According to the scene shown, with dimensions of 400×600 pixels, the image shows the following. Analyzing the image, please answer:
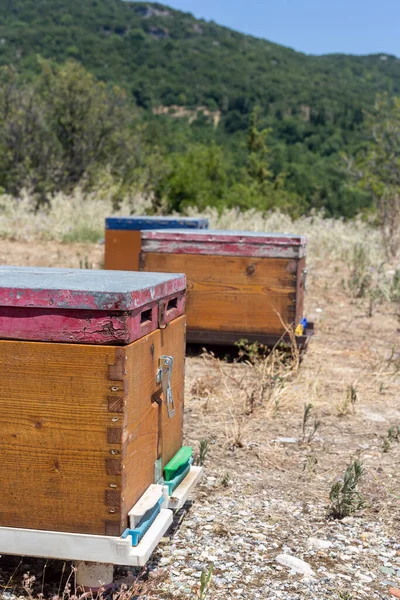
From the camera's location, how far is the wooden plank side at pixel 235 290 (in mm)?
5367

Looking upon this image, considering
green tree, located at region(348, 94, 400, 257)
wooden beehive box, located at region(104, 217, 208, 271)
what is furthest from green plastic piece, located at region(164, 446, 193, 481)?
green tree, located at region(348, 94, 400, 257)

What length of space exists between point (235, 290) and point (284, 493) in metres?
2.36

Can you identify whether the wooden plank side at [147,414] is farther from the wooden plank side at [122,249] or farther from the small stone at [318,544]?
the wooden plank side at [122,249]

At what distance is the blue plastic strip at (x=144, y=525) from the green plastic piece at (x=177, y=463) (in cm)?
18

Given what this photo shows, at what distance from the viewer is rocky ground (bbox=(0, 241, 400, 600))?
2.47 meters

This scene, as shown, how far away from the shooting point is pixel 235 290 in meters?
5.47

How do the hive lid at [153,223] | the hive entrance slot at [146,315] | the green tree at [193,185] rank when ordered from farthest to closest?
the green tree at [193,185] < the hive lid at [153,223] < the hive entrance slot at [146,315]

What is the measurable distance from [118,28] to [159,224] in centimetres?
10065

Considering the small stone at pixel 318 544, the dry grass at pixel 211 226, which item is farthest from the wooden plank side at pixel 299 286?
the dry grass at pixel 211 226

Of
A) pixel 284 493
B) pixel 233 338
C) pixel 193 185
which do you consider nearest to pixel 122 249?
pixel 233 338

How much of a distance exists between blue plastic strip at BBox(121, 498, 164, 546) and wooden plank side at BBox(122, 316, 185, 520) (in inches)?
2.2

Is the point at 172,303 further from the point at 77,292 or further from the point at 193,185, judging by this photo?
the point at 193,185

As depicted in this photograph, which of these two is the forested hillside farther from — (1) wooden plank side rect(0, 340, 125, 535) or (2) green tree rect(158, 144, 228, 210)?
(1) wooden plank side rect(0, 340, 125, 535)

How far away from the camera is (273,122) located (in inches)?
2741
